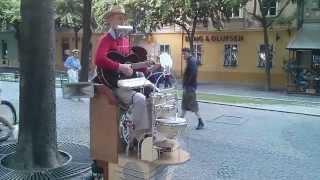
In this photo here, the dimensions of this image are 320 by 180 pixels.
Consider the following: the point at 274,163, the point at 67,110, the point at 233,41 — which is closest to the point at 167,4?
the point at 233,41

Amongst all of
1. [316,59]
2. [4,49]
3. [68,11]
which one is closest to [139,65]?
[316,59]

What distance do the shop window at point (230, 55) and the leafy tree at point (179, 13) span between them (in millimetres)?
1845

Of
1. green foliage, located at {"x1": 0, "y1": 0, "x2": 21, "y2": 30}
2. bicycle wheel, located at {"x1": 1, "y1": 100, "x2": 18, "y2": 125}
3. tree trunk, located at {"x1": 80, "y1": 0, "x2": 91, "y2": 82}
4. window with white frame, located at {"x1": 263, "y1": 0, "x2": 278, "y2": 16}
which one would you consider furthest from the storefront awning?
bicycle wheel, located at {"x1": 1, "y1": 100, "x2": 18, "y2": 125}

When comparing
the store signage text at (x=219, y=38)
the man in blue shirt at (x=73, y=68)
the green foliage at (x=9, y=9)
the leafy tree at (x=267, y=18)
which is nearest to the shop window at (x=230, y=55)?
the store signage text at (x=219, y=38)

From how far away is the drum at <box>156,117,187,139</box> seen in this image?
5.11 m

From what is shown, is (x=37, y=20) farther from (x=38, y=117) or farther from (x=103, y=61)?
(x=103, y=61)

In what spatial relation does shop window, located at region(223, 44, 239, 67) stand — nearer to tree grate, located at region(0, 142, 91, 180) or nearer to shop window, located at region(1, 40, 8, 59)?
tree grate, located at region(0, 142, 91, 180)

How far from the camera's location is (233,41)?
111ft

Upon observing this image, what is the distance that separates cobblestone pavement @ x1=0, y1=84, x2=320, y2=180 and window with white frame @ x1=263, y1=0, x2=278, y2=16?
14.3 meters

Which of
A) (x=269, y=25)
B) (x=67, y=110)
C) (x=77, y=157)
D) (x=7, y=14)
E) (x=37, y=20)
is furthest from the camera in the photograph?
(x=7, y=14)

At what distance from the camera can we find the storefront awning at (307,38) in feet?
93.5

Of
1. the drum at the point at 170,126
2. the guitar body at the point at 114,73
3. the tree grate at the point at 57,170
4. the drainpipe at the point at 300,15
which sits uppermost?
the drainpipe at the point at 300,15

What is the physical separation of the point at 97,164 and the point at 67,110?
29.1ft

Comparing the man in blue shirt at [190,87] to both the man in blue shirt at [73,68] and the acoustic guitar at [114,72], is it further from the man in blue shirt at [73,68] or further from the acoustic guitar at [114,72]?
the man in blue shirt at [73,68]
